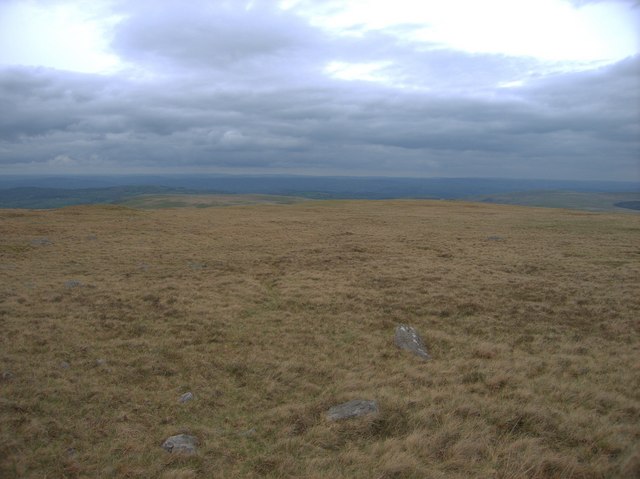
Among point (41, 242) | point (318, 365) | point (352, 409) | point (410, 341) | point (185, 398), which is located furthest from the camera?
point (41, 242)

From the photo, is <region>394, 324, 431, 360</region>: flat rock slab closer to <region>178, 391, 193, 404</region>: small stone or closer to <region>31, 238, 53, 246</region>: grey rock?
<region>178, 391, 193, 404</region>: small stone

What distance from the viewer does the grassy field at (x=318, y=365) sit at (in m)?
8.52

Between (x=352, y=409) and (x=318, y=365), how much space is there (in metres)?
3.11

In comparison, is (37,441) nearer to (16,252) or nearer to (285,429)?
(285,429)

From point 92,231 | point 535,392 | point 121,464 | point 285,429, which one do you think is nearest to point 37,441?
point 121,464

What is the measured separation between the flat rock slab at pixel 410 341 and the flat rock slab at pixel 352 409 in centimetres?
426

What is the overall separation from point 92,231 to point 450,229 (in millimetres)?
38039

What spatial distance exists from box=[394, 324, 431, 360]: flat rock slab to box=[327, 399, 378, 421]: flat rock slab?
4264mm

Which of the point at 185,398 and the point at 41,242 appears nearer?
the point at 185,398

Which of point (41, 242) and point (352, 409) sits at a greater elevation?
point (41, 242)

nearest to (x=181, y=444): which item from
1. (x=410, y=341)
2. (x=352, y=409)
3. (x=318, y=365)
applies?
(x=352, y=409)

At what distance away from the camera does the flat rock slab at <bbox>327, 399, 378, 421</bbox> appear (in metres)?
10.1

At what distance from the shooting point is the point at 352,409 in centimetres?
1032

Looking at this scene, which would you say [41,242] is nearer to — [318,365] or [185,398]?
[185,398]
